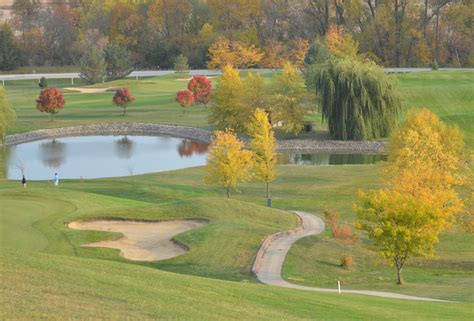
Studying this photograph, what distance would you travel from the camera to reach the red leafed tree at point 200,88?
93.3 meters

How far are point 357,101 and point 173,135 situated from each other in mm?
19525

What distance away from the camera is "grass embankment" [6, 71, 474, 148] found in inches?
3194

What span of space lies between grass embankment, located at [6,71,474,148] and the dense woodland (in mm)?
22986

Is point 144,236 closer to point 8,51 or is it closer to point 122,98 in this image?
point 122,98

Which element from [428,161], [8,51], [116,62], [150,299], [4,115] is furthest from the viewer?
[8,51]

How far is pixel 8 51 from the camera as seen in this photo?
136125 millimetres

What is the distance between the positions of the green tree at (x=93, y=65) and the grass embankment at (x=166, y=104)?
249cm

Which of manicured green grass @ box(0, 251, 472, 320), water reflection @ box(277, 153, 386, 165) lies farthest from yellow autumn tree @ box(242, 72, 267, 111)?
manicured green grass @ box(0, 251, 472, 320)

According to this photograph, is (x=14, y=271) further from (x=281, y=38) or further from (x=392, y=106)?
(x=281, y=38)

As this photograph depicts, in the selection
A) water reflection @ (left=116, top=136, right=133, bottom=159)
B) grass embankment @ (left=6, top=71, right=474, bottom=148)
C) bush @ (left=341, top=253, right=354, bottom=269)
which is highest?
grass embankment @ (left=6, top=71, right=474, bottom=148)

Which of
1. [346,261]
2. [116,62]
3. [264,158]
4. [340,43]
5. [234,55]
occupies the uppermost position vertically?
[340,43]

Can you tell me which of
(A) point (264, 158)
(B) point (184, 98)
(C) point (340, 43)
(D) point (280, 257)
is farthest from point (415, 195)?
(C) point (340, 43)

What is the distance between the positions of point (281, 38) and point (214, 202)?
105 m

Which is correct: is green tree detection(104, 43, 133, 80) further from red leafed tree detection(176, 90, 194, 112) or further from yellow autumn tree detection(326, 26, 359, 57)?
yellow autumn tree detection(326, 26, 359, 57)
